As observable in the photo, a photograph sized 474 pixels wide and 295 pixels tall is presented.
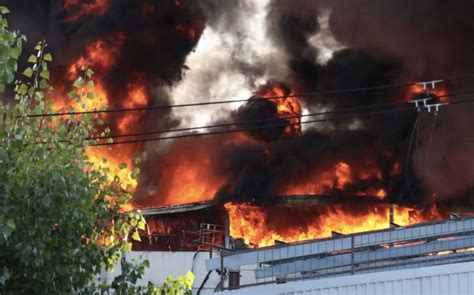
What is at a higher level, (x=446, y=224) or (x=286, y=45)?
(x=286, y=45)

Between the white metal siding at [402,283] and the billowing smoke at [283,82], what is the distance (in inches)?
951

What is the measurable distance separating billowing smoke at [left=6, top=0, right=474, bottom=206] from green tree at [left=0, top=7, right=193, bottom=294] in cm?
2566

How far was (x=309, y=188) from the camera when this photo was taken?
4281 cm

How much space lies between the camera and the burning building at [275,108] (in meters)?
41.1

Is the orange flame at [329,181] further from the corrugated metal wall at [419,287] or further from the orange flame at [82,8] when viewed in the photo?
the corrugated metal wall at [419,287]

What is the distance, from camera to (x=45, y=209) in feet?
48.6

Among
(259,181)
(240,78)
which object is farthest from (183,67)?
(259,181)

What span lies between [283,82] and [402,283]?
28506mm

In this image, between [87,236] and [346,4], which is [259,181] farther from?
[87,236]

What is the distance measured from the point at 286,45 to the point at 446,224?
2653 cm

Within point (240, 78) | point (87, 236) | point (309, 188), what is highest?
point (240, 78)

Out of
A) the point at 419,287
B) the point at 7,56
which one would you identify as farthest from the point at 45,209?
the point at 419,287

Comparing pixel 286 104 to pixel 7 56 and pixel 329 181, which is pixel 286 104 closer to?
pixel 329 181

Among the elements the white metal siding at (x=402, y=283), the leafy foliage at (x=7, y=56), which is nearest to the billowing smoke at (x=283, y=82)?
the white metal siding at (x=402, y=283)
